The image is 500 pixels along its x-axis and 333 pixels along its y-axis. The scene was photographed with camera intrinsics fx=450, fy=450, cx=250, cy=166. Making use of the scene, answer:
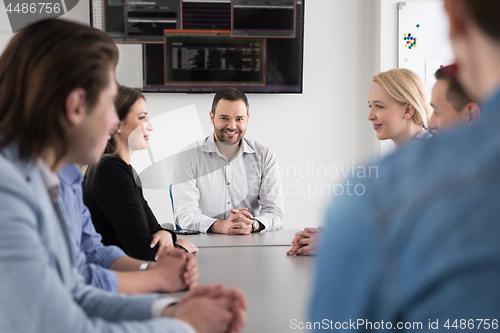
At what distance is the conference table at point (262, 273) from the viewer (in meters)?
1.09

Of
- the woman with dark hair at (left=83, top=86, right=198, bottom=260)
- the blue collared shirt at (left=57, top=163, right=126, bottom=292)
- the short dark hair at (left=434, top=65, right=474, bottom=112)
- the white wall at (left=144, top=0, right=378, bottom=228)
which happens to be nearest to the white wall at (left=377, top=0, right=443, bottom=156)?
the white wall at (left=144, top=0, right=378, bottom=228)

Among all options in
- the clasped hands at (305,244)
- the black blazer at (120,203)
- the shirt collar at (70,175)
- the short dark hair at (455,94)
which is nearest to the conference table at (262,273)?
the clasped hands at (305,244)

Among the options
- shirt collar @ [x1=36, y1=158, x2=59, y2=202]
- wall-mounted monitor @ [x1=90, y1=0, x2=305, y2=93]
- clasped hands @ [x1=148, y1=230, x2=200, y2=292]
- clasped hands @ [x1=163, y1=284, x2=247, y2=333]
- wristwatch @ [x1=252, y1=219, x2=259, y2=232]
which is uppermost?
wall-mounted monitor @ [x1=90, y1=0, x2=305, y2=93]

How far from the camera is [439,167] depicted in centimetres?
38

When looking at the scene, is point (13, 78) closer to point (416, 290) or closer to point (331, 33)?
point (416, 290)

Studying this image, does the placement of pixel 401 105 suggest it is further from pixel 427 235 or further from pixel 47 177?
pixel 427 235

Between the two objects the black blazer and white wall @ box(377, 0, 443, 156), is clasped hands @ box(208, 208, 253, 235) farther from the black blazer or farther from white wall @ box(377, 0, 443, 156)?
white wall @ box(377, 0, 443, 156)

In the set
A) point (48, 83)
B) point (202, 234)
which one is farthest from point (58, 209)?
point (202, 234)

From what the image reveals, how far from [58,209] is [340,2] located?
12.4 feet

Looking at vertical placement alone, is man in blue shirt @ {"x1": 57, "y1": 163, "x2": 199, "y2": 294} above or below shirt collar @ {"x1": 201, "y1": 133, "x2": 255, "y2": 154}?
below

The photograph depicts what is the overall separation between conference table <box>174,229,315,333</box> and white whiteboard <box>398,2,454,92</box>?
95.0 inches

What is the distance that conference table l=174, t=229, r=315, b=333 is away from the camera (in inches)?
43.1

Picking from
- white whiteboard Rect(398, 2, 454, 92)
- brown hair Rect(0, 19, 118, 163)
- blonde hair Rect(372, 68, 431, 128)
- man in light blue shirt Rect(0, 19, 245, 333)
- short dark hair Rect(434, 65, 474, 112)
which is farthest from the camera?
white whiteboard Rect(398, 2, 454, 92)

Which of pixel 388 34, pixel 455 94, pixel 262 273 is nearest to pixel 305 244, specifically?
pixel 262 273
